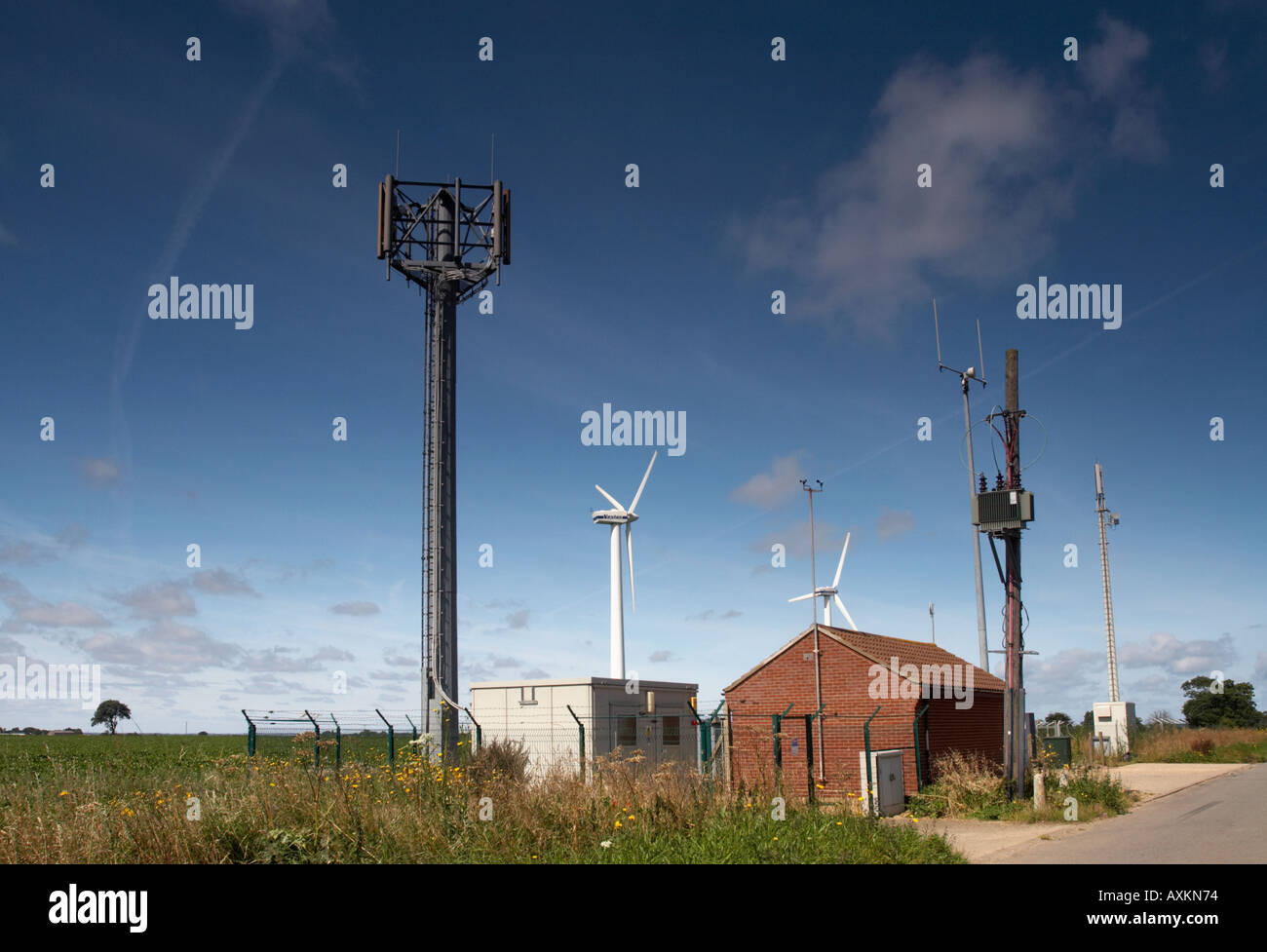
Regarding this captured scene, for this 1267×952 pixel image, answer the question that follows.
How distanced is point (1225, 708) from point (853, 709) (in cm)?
6662

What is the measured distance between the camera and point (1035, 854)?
15.0 metres

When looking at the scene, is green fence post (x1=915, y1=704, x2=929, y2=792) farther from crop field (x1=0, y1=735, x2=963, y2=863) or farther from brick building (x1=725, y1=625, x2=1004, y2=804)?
crop field (x1=0, y1=735, x2=963, y2=863)

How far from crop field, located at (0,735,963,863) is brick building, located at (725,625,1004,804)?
34.8ft

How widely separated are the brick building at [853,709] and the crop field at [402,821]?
34.8 ft

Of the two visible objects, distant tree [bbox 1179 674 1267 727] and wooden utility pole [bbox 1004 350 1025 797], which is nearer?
wooden utility pole [bbox 1004 350 1025 797]

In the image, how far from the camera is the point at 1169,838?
17.0 metres

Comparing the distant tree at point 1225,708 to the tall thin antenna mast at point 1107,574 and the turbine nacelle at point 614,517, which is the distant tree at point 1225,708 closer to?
the tall thin antenna mast at point 1107,574

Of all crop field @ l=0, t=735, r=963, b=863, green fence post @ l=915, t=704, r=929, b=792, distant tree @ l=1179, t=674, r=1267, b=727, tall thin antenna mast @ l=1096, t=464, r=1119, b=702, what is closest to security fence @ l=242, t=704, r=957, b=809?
green fence post @ l=915, t=704, r=929, b=792

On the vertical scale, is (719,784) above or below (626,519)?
below

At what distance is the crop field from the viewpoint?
1097cm
